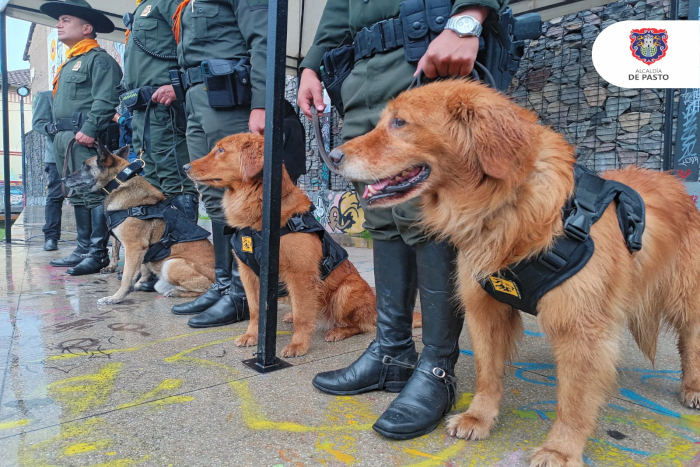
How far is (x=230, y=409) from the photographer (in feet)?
6.12

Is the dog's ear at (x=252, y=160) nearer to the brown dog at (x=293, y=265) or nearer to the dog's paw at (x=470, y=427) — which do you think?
the brown dog at (x=293, y=265)

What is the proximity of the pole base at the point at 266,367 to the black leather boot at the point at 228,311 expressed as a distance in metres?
0.87

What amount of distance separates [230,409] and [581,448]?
134cm

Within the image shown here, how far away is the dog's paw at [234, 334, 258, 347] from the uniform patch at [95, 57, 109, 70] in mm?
4654

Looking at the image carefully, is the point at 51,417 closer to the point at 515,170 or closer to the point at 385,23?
the point at 515,170

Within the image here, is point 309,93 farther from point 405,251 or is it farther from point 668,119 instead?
point 668,119

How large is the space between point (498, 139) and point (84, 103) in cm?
627

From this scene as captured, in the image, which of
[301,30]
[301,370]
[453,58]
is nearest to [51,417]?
[301,370]

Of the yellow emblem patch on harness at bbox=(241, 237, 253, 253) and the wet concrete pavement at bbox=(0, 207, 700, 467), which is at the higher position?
the yellow emblem patch on harness at bbox=(241, 237, 253, 253)

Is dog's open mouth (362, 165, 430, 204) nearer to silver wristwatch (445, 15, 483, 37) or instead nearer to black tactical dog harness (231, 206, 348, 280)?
silver wristwatch (445, 15, 483, 37)

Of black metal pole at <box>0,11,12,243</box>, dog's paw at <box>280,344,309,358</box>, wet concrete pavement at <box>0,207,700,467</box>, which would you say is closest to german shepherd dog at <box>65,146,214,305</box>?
wet concrete pavement at <box>0,207,700,467</box>

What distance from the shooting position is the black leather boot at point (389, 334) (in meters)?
2.11

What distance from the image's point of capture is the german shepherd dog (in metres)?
4.32

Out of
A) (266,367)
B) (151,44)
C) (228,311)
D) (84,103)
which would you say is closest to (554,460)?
(266,367)
